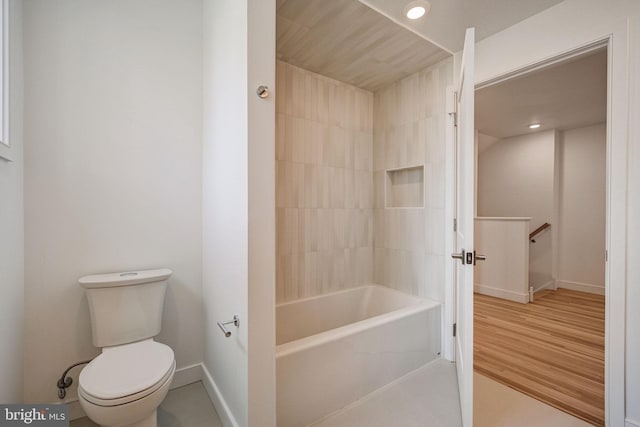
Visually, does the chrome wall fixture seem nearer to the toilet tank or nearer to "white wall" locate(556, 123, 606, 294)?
the toilet tank

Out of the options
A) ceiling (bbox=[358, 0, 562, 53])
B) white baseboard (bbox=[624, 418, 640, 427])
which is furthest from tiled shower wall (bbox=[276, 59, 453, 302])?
white baseboard (bbox=[624, 418, 640, 427])

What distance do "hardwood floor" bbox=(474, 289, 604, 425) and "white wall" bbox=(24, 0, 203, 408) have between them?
90.3 inches

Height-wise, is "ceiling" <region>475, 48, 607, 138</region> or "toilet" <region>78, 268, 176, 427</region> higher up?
"ceiling" <region>475, 48, 607, 138</region>

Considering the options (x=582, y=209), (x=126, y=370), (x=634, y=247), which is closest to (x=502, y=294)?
(x=582, y=209)

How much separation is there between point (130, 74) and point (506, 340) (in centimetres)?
360

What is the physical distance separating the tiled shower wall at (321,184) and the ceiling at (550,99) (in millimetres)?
1172

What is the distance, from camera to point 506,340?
8.29ft

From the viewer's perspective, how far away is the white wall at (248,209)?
1.21 metres

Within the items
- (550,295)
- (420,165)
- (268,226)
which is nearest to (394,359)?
(268,226)

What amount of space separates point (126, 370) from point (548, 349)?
10.1 feet

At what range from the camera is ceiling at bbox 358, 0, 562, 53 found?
64.7 inches

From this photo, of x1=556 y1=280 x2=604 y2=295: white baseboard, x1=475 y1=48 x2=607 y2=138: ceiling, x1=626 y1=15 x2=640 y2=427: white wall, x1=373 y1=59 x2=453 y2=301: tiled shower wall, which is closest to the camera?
x1=626 y1=15 x2=640 y2=427: white wall

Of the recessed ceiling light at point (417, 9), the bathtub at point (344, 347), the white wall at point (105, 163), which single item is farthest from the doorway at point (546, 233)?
the white wall at point (105, 163)

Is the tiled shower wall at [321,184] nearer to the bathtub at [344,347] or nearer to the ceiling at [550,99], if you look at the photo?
the bathtub at [344,347]
